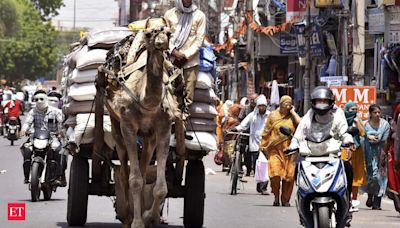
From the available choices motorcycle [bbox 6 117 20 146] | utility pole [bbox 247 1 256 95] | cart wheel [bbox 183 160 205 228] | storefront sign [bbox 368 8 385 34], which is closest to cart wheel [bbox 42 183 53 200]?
cart wheel [bbox 183 160 205 228]

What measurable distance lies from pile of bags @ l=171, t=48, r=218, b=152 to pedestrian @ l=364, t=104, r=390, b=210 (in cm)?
619

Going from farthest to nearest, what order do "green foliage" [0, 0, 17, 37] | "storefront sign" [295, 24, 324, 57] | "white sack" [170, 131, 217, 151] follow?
"green foliage" [0, 0, 17, 37], "storefront sign" [295, 24, 324, 57], "white sack" [170, 131, 217, 151]

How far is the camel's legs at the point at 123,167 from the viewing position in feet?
43.1

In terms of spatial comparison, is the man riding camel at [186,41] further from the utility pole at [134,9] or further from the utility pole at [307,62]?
the utility pole at [134,9]

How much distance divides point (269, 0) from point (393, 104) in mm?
16979

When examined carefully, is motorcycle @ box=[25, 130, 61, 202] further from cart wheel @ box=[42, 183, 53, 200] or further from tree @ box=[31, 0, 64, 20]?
tree @ box=[31, 0, 64, 20]

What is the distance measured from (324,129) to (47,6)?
116851 mm

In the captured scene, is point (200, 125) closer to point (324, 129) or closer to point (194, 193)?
point (194, 193)

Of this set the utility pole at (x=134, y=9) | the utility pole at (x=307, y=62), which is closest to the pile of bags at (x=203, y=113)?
the utility pole at (x=307, y=62)

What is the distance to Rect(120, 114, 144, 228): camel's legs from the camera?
12.8 meters

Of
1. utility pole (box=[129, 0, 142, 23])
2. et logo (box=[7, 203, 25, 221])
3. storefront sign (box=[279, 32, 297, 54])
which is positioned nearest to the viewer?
et logo (box=[7, 203, 25, 221])

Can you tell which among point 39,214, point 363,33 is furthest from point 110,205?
point 363,33

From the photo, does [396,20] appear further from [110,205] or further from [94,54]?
[94,54]

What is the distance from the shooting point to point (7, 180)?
78.9ft
